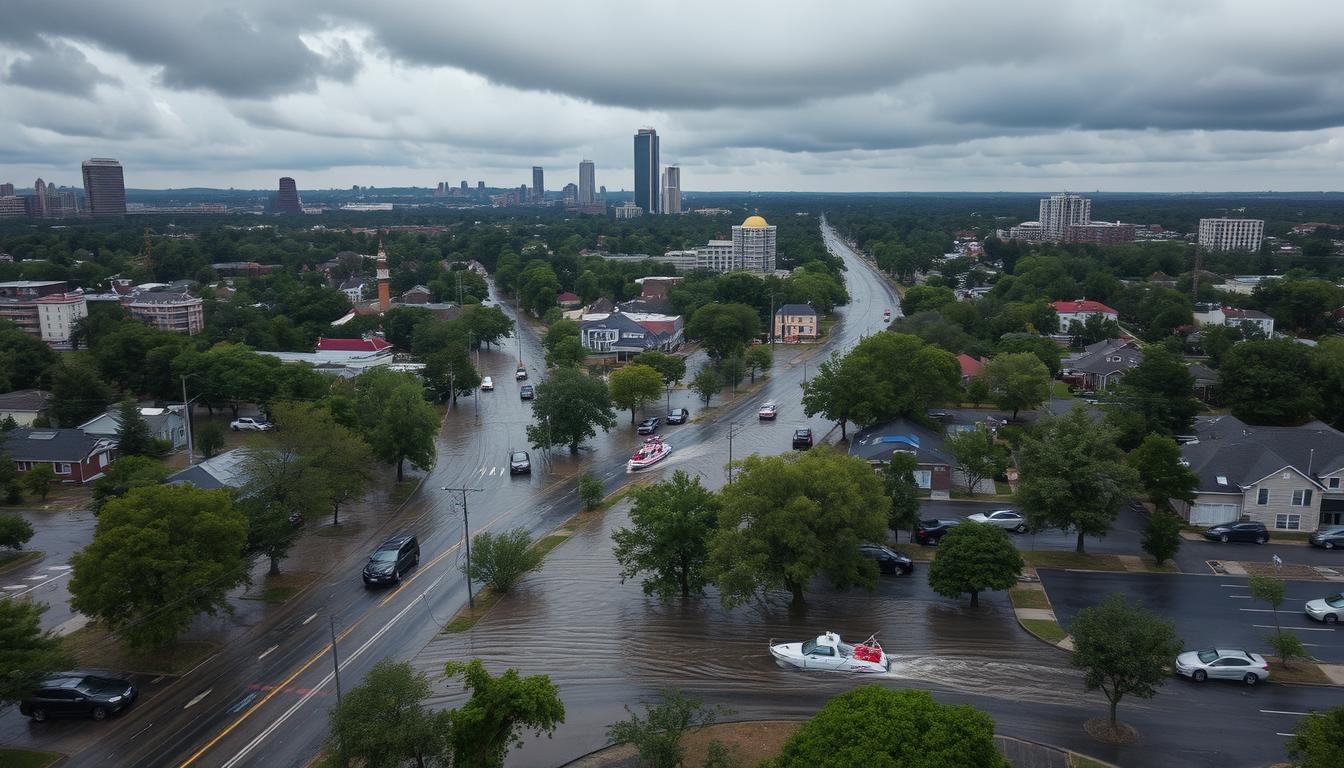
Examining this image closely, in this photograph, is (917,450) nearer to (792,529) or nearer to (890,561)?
(890,561)

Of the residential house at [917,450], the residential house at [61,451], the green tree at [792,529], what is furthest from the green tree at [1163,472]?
the residential house at [61,451]

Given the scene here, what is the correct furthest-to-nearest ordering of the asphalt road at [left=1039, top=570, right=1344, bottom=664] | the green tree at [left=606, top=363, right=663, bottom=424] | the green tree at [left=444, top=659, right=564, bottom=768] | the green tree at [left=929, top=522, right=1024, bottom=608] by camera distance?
the green tree at [left=606, top=363, right=663, bottom=424]
the green tree at [left=929, top=522, right=1024, bottom=608]
the asphalt road at [left=1039, top=570, right=1344, bottom=664]
the green tree at [left=444, top=659, right=564, bottom=768]

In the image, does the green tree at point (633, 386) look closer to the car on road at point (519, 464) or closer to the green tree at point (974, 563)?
the car on road at point (519, 464)

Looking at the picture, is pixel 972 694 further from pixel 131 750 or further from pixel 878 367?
pixel 878 367

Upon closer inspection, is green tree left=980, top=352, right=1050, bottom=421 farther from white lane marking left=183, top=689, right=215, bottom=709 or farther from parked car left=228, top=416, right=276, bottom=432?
parked car left=228, top=416, right=276, bottom=432

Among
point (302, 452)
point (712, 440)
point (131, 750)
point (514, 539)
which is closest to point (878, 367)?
point (712, 440)

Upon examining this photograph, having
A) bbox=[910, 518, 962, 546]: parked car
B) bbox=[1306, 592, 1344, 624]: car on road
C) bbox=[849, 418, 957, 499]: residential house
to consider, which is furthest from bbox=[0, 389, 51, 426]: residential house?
bbox=[1306, 592, 1344, 624]: car on road

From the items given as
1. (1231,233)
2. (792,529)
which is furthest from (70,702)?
Result: (1231,233)
